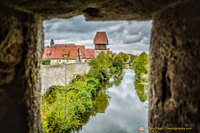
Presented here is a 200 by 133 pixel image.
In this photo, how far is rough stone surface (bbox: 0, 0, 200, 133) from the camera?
84 cm

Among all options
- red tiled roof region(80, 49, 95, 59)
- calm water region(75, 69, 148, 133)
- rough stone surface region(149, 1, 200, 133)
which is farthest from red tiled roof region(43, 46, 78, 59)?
rough stone surface region(149, 1, 200, 133)

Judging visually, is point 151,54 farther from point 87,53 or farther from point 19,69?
point 87,53

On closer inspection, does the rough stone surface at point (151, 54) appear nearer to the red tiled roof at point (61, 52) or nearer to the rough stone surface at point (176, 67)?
the rough stone surface at point (176, 67)

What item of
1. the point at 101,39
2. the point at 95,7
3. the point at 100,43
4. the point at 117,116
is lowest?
the point at 117,116

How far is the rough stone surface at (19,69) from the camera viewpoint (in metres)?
0.97

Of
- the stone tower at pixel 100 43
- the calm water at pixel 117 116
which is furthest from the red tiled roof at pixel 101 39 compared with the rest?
the calm water at pixel 117 116

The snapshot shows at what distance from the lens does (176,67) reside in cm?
95

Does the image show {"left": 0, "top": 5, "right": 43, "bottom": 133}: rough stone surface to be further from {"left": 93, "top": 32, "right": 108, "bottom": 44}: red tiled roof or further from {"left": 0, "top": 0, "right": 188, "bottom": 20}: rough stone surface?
{"left": 93, "top": 32, "right": 108, "bottom": 44}: red tiled roof

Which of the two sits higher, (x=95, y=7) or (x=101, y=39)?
(x=101, y=39)

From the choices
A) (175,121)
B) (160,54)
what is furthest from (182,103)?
(160,54)

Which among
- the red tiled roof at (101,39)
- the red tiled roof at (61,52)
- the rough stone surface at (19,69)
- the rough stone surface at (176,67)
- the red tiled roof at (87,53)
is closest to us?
the rough stone surface at (176,67)

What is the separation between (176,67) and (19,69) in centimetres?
108

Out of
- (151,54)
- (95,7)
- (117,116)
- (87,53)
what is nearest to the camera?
(95,7)

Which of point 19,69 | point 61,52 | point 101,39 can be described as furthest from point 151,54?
point 101,39
